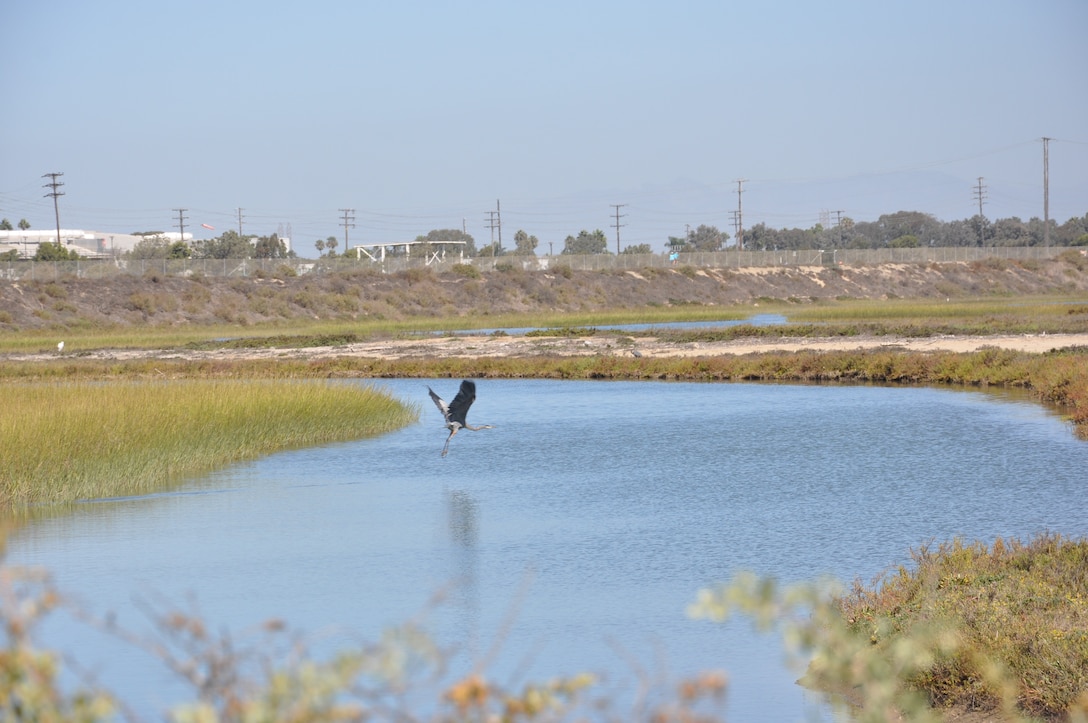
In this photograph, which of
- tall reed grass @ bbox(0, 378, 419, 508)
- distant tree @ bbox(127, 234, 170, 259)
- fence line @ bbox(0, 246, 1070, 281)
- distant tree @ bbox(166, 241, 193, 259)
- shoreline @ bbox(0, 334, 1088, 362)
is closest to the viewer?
tall reed grass @ bbox(0, 378, 419, 508)

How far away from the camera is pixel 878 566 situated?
12539 mm

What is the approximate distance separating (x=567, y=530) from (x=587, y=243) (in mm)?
172612

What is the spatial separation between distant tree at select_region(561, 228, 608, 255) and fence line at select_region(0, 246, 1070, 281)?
71386 millimetres

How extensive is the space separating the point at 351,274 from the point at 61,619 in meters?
78.1

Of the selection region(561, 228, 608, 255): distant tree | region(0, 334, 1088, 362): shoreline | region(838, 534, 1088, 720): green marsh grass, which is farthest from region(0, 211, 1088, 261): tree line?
region(838, 534, 1088, 720): green marsh grass

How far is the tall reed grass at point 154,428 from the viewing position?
17.4 m

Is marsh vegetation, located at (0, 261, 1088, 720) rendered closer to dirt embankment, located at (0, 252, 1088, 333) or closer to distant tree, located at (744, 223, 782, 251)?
dirt embankment, located at (0, 252, 1088, 333)

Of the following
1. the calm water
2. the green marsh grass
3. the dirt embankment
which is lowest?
the calm water

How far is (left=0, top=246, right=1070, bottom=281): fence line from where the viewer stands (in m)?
77.4

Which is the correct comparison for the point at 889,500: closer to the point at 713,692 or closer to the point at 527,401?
the point at 713,692

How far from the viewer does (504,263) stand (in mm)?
99438

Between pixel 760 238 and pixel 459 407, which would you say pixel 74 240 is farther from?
pixel 459 407

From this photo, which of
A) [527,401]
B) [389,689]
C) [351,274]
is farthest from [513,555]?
[351,274]

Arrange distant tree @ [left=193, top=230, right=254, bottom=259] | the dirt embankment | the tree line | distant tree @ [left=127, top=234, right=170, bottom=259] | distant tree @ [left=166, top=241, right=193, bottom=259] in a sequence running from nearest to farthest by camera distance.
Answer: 1. the dirt embankment
2. distant tree @ [left=166, top=241, right=193, bottom=259]
3. distant tree @ [left=127, top=234, right=170, bottom=259]
4. distant tree @ [left=193, top=230, right=254, bottom=259]
5. the tree line
